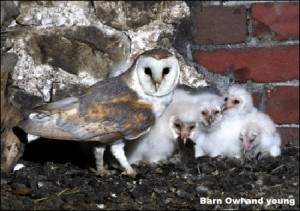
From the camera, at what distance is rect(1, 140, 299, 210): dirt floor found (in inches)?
84.5

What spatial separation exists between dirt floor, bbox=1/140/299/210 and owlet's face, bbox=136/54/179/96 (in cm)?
29

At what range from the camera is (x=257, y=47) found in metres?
2.74

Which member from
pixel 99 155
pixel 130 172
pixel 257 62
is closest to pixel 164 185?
pixel 130 172

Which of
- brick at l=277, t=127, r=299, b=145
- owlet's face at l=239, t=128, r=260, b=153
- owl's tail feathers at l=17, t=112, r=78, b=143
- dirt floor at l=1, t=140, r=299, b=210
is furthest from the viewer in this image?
brick at l=277, t=127, r=299, b=145

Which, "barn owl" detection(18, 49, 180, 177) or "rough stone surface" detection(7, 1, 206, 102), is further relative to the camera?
"rough stone surface" detection(7, 1, 206, 102)

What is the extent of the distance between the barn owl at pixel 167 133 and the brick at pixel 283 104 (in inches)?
11.9

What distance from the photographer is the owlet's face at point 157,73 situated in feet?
8.11

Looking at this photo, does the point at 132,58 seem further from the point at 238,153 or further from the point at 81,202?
the point at 81,202

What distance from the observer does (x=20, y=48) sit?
2.82m

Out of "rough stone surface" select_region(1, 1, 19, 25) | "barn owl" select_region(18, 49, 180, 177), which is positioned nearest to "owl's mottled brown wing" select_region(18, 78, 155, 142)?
"barn owl" select_region(18, 49, 180, 177)

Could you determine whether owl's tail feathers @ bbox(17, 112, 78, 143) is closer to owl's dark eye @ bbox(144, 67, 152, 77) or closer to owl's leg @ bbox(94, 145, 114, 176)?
owl's leg @ bbox(94, 145, 114, 176)

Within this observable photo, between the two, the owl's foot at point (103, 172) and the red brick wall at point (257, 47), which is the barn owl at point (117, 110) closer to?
the owl's foot at point (103, 172)

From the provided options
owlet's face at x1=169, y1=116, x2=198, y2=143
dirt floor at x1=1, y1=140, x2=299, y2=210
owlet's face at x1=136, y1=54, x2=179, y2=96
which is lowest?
dirt floor at x1=1, y1=140, x2=299, y2=210

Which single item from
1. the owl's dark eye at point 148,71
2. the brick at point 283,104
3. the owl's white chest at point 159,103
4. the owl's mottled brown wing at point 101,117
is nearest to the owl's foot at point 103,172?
the owl's mottled brown wing at point 101,117
